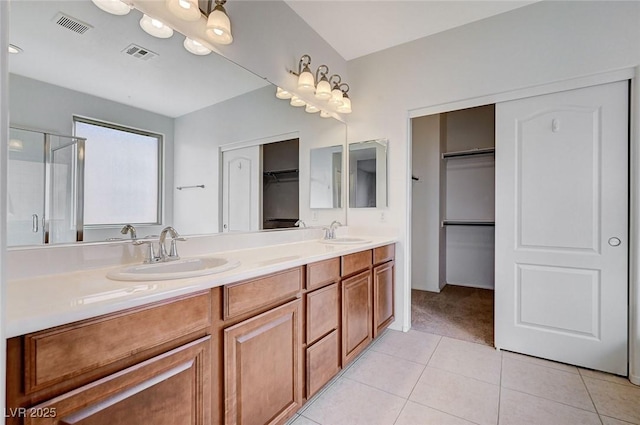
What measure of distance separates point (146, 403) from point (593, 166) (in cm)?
279

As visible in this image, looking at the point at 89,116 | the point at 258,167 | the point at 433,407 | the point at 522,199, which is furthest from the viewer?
the point at 522,199

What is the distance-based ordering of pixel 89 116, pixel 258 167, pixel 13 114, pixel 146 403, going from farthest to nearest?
1. pixel 258 167
2. pixel 89 116
3. pixel 13 114
4. pixel 146 403

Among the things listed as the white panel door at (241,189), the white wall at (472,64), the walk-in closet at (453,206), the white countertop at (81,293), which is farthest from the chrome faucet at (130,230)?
the walk-in closet at (453,206)

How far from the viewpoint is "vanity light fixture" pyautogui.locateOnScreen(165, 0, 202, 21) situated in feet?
4.69

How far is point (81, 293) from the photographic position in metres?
0.83

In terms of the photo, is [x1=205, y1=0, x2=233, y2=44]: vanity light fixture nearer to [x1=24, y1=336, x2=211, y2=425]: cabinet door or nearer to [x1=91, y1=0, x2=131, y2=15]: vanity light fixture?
[x1=91, y1=0, x2=131, y2=15]: vanity light fixture

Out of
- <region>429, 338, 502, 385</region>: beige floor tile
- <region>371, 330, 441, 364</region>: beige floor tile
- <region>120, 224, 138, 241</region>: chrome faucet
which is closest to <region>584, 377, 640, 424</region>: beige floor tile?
<region>429, 338, 502, 385</region>: beige floor tile

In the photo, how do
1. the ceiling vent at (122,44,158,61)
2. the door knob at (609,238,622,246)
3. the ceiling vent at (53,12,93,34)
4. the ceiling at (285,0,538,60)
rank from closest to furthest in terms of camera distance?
the ceiling vent at (53,12,93,34) → the ceiling vent at (122,44,158,61) → the door knob at (609,238,622,246) → the ceiling at (285,0,538,60)

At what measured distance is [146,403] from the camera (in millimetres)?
838

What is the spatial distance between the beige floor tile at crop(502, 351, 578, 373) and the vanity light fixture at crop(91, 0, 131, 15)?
3185 mm

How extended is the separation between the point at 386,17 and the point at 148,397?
9.14 feet

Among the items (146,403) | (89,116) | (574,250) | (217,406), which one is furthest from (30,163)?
(574,250)

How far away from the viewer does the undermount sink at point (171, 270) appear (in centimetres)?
101

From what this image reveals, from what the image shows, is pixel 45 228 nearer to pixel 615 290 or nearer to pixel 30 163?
pixel 30 163
